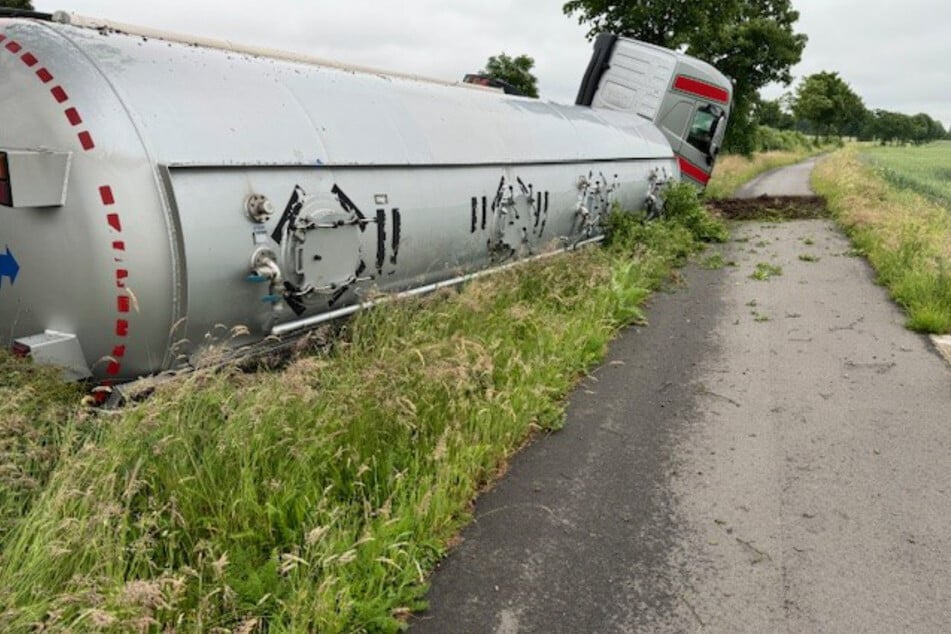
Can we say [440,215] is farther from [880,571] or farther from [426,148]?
[880,571]

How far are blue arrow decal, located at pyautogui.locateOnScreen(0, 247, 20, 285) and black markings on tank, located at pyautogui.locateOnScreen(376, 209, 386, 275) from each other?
222cm

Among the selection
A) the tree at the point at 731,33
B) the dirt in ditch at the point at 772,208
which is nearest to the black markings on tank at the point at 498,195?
the dirt in ditch at the point at 772,208

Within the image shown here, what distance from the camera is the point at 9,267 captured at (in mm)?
3648

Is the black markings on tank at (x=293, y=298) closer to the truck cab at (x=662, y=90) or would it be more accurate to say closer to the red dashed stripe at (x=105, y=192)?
the red dashed stripe at (x=105, y=192)

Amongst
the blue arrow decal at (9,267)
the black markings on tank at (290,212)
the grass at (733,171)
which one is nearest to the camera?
the blue arrow decal at (9,267)

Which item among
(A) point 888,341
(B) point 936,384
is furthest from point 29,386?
(A) point 888,341

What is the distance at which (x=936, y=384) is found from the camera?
217 inches

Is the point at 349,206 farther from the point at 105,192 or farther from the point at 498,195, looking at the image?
the point at 498,195

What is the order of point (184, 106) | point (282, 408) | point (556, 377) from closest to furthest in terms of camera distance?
point (282, 408)
point (184, 106)
point (556, 377)

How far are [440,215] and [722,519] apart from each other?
3.26 m

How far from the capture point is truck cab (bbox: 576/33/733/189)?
1270 cm

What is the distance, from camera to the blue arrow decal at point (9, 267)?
3.62 metres

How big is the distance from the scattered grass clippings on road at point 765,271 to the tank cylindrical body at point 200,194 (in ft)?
17.0

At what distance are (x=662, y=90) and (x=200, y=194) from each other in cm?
1067
